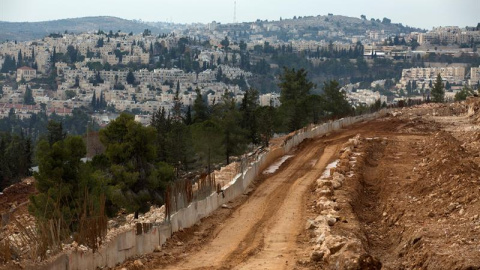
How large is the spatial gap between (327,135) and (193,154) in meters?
7.73

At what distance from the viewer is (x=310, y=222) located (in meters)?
17.2

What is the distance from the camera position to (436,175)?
21266mm

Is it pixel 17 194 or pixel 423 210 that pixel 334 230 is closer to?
pixel 423 210

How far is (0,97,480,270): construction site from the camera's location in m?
13.2

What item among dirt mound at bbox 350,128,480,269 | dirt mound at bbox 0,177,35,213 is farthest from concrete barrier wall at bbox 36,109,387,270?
dirt mound at bbox 0,177,35,213

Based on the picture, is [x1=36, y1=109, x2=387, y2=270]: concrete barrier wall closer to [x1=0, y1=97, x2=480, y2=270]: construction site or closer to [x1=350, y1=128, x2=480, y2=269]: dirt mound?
[x1=0, y1=97, x2=480, y2=270]: construction site

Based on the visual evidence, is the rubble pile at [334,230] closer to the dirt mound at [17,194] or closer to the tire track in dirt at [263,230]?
the tire track in dirt at [263,230]

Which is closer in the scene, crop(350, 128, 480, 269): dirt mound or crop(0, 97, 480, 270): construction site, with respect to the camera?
crop(350, 128, 480, 269): dirt mound

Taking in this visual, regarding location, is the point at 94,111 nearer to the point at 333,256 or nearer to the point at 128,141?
the point at 128,141

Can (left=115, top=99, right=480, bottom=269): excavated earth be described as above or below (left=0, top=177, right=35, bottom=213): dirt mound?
above

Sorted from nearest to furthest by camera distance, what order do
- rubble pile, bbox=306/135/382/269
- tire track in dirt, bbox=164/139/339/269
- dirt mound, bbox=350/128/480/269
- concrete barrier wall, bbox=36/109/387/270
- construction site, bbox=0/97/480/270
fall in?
concrete barrier wall, bbox=36/109/387/270 < rubble pile, bbox=306/135/382/269 < dirt mound, bbox=350/128/480/269 < construction site, bbox=0/97/480/270 < tire track in dirt, bbox=164/139/339/269

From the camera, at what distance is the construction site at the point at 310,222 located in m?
13.2

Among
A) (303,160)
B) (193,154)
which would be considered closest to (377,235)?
(303,160)

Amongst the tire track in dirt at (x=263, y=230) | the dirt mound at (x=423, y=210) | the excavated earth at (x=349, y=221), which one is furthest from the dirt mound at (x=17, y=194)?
the dirt mound at (x=423, y=210)
